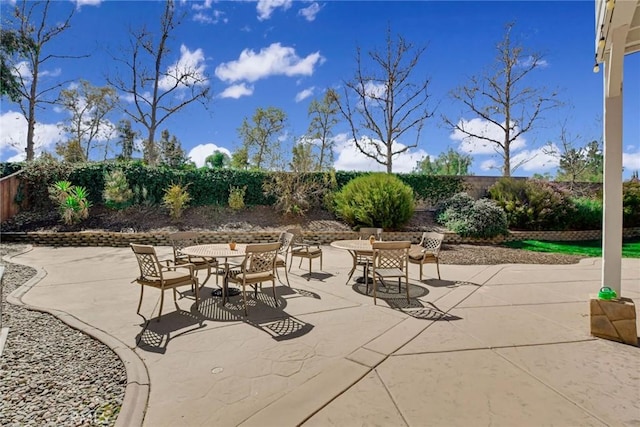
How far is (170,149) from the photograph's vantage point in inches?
1101

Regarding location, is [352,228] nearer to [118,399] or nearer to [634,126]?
[634,126]

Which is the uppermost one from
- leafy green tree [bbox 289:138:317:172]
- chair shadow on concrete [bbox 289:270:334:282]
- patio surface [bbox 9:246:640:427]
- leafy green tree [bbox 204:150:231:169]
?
leafy green tree [bbox 204:150:231:169]

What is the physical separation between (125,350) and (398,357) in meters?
2.47

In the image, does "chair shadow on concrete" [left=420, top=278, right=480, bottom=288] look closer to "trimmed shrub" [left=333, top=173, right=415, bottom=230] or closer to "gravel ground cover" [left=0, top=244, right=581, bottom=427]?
"gravel ground cover" [left=0, top=244, right=581, bottom=427]

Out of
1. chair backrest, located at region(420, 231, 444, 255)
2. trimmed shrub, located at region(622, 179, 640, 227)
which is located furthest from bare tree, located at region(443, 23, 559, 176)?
chair backrest, located at region(420, 231, 444, 255)

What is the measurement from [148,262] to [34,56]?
1620 centimetres

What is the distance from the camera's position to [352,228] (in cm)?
1133

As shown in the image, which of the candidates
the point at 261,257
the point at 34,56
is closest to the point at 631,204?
the point at 261,257

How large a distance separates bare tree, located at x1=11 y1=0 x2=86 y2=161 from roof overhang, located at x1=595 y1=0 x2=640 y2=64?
16.8m

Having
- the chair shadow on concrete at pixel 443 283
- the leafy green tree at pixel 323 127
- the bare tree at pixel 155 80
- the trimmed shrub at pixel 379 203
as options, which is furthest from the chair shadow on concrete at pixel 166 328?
the leafy green tree at pixel 323 127

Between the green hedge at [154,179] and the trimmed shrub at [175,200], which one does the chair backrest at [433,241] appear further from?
the trimmed shrub at [175,200]

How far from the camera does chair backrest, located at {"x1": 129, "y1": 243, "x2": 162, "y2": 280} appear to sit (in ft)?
12.1

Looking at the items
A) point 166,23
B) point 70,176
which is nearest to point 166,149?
point 166,23

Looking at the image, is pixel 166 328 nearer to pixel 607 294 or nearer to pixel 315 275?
pixel 315 275
